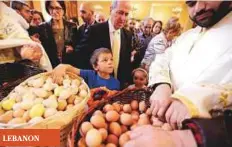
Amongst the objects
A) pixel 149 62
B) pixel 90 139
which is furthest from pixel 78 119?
pixel 149 62

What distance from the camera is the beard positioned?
1.54 feet

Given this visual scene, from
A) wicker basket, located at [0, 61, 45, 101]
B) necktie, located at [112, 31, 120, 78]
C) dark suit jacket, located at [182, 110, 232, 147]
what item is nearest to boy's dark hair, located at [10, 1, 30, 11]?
wicker basket, located at [0, 61, 45, 101]

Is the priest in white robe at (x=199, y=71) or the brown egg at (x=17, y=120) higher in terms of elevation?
the priest in white robe at (x=199, y=71)

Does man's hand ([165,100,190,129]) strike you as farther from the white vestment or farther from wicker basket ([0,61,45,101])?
wicker basket ([0,61,45,101])

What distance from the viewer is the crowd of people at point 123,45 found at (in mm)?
482

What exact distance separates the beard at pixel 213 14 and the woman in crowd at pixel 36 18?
37cm

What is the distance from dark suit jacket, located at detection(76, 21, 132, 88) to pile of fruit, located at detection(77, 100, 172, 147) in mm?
88

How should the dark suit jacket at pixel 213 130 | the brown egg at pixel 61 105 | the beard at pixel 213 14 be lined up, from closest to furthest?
the dark suit jacket at pixel 213 130
the beard at pixel 213 14
the brown egg at pixel 61 105

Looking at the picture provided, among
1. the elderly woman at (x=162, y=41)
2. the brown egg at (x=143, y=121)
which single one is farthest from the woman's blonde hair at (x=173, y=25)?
the brown egg at (x=143, y=121)

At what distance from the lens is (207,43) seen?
489 millimetres

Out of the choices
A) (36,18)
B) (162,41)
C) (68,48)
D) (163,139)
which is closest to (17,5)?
(36,18)

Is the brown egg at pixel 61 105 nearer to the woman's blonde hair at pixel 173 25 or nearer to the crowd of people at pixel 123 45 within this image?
the crowd of people at pixel 123 45

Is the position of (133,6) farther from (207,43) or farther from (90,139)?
(90,139)

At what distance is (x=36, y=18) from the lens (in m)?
0.61
